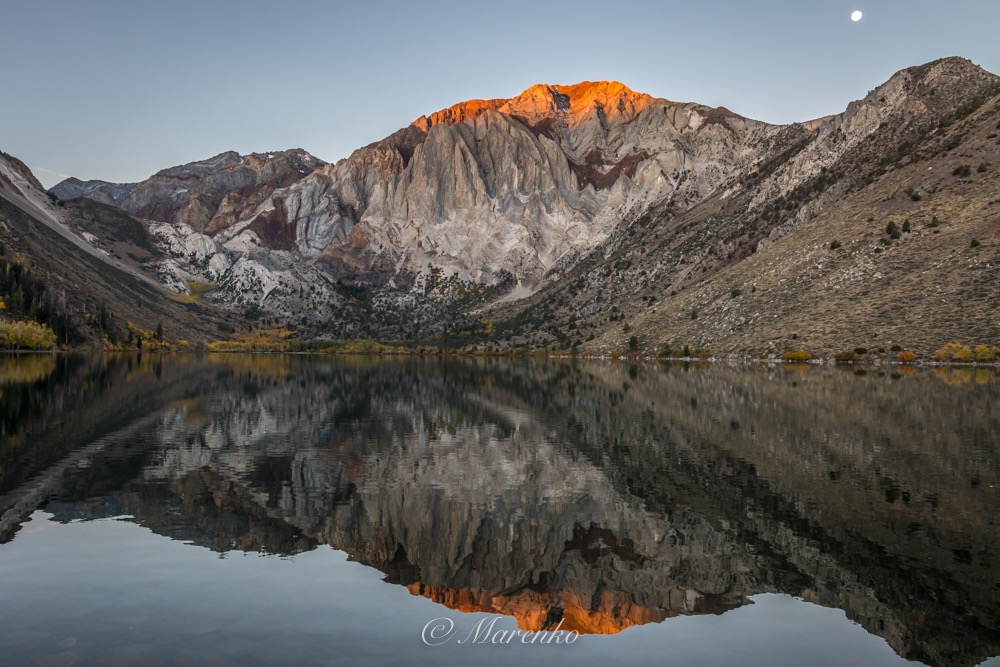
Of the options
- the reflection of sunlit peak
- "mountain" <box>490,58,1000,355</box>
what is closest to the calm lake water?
the reflection of sunlit peak

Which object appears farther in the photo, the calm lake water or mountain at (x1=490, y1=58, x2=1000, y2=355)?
mountain at (x1=490, y1=58, x2=1000, y2=355)

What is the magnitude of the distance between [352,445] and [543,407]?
2190cm

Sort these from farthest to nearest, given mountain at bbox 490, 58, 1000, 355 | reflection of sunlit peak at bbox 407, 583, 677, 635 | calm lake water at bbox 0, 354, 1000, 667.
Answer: mountain at bbox 490, 58, 1000, 355, reflection of sunlit peak at bbox 407, 583, 677, 635, calm lake water at bbox 0, 354, 1000, 667

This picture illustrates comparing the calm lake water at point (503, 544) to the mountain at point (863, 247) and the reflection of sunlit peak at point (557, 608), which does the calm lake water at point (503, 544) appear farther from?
the mountain at point (863, 247)

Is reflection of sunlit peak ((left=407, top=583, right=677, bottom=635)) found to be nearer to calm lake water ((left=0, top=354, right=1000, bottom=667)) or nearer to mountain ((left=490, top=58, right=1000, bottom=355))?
calm lake water ((left=0, top=354, right=1000, bottom=667))

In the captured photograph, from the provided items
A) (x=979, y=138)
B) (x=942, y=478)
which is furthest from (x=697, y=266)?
(x=942, y=478)

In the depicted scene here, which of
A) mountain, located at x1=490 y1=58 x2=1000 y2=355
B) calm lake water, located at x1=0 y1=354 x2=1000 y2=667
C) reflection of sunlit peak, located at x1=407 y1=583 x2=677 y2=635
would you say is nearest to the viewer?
calm lake water, located at x1=0 y1=354 x2=1000 y2=667

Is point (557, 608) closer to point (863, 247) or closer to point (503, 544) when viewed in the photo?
point (503, 544)

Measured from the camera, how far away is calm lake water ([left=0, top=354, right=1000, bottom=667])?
13242mm

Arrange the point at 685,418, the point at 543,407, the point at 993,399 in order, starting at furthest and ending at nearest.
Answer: the point at 543,407
the point at 993,399
the point at 685,418

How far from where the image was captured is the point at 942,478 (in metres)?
26.1

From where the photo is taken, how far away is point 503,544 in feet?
63.2

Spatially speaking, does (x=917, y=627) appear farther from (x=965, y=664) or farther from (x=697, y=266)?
(x=697, y=266)

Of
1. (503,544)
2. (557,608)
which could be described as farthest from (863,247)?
(557,608)
